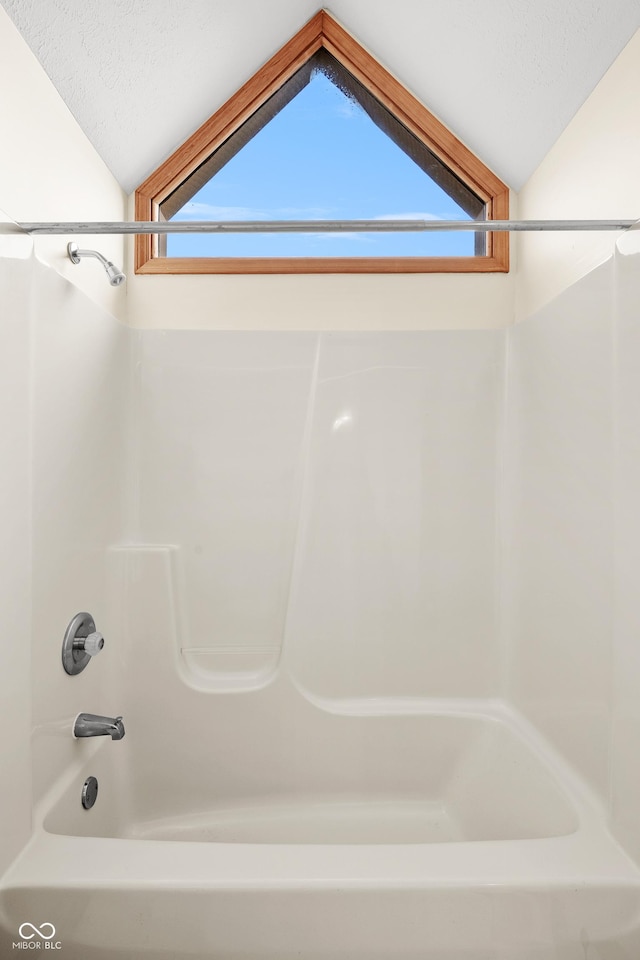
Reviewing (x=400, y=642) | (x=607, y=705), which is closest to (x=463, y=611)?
(x=400, y=642)

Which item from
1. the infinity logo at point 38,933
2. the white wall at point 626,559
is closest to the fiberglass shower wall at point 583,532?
the white wall at point 626,559

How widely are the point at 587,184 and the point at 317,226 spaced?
66 cm

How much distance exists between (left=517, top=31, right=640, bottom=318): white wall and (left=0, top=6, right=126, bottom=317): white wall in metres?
1.20

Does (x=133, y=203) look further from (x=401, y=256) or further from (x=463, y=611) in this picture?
(x=463, y=611)

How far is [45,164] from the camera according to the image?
1.32 meters

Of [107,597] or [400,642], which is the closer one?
[107,597]

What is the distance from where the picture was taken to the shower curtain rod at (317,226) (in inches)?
45.7

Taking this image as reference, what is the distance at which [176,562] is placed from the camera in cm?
183

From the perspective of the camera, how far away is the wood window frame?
1881 millimetres

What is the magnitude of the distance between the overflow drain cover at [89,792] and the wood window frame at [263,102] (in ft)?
4.70

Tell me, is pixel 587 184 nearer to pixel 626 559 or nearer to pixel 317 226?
pixel 317 226

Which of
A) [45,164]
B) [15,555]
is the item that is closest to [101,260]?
[45,164]

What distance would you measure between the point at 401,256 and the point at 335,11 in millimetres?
759

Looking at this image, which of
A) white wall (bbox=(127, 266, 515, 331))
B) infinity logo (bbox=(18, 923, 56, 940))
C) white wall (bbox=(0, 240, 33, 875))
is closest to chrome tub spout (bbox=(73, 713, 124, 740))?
white wall (bbox=(0, 240, 33, 875))
